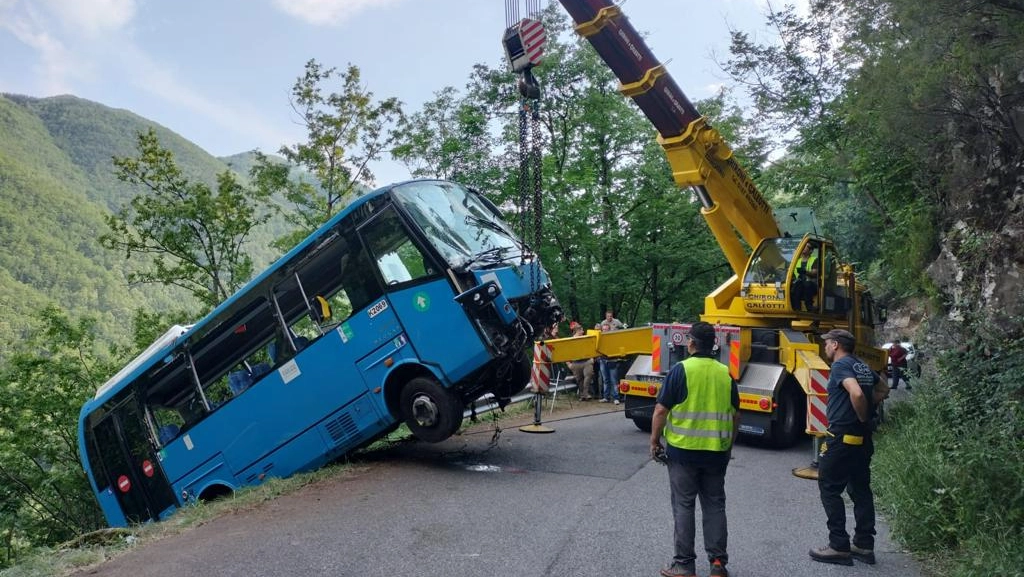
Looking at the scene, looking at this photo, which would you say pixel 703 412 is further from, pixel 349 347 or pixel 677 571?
pixel 349 347

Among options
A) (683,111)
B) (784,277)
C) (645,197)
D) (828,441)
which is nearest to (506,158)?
(645,197)

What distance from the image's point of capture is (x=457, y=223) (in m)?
8.37

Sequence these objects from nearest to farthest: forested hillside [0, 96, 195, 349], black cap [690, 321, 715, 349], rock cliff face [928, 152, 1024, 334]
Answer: black cap [690, 321, 715, 349]
rock cliff face [928, 152, 1024, 334]
forested hillside [0, 96, 195, 349]

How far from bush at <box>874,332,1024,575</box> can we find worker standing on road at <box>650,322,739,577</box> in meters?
1.50

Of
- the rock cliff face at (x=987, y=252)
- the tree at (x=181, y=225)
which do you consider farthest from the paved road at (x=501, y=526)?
the tree at (x=181, y=225)

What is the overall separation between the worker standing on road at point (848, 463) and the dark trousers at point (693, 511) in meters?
0.95

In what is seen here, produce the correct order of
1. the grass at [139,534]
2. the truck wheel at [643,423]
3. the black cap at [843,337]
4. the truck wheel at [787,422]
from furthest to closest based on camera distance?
the truck wheel at [643,423], the truck wheel at [787,422], the grass at [139,534], the black cap at [843,337]

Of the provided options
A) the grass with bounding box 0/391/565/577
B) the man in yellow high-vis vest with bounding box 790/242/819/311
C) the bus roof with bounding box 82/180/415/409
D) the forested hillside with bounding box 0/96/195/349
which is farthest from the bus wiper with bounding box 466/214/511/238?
the forested hillside with bounding box 0/96/195/349

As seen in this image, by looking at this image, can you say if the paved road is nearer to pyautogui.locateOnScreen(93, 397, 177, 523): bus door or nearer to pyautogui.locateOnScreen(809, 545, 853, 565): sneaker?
pyautogui.locateOnScreen(809, 545, 853, 565): sneaker

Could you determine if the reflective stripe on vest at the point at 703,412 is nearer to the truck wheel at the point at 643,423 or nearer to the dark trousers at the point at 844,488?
the dark trousers at the point at 844,488

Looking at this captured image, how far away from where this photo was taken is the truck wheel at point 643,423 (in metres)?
10.3

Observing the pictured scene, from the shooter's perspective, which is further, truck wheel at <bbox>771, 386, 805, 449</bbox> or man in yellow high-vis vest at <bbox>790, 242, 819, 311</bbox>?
man in yellow high-vis vest at <bbox>790, 242, 819, 311</bbox>

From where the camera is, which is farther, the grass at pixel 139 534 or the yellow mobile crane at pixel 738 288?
the yellow mobile crane at pixel 738 288

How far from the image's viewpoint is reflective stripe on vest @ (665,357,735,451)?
4391 mm
